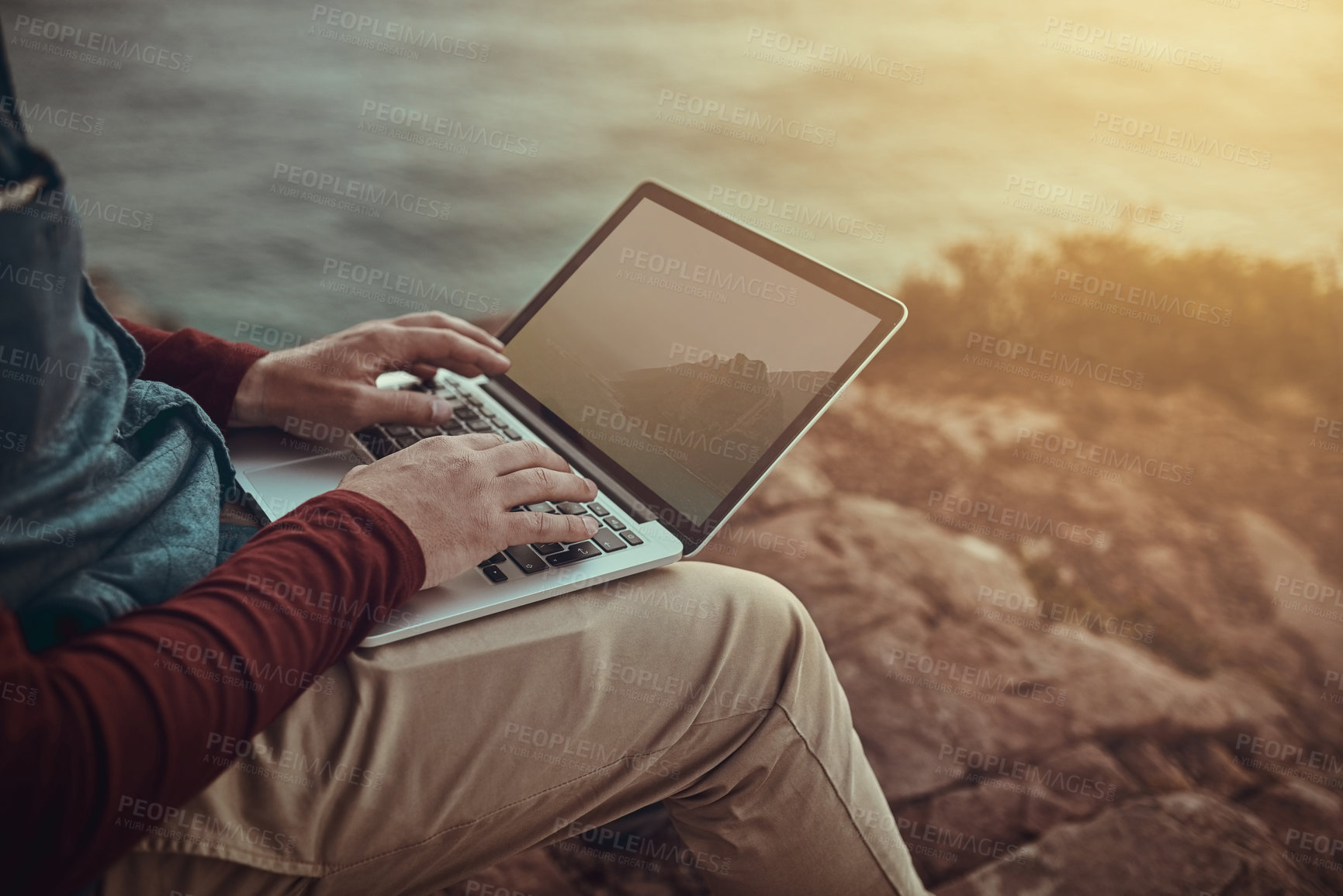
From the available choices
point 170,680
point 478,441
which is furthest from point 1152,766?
point 170,680

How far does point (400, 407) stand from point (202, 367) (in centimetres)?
24

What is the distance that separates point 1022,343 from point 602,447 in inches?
75.0

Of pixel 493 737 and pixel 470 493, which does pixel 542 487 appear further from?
pixel 493 737

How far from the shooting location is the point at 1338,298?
275 cm

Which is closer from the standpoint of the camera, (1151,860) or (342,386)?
(342,386)

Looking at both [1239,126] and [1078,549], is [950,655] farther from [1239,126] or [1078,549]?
[1239,126]

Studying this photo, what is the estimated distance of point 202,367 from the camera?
3.50ft

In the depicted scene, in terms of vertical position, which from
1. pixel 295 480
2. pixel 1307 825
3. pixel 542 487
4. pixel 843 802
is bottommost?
pixel 1307 825

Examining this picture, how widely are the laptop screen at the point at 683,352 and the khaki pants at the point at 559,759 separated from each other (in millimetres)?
170

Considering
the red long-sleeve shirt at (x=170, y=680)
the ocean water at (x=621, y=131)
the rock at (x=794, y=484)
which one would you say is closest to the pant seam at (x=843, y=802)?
the red long-sleeve shirt at (x=170, y=680)

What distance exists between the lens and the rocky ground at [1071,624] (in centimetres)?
143

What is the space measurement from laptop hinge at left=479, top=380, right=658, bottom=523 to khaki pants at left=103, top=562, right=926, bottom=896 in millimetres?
123

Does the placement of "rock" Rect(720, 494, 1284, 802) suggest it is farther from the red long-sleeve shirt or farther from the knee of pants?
the red long-sleeve shirt

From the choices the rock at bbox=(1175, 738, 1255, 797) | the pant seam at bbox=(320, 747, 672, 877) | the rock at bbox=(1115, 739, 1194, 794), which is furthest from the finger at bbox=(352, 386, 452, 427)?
the rock at bbox=(1175, 738, 1255, 797)
